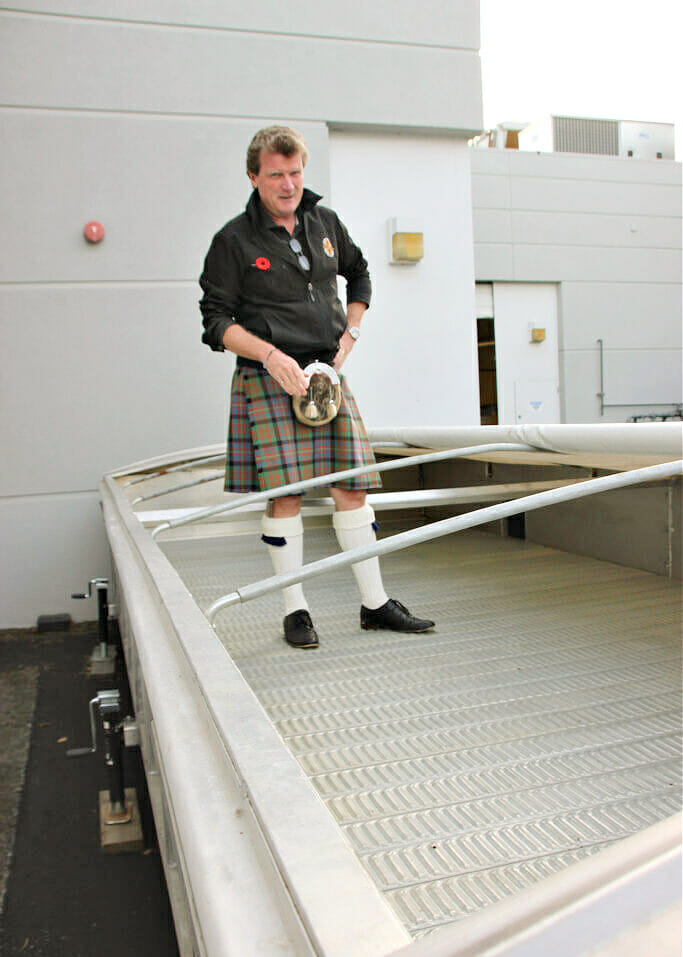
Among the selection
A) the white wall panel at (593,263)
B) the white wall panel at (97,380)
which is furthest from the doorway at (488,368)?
the white wall panel at (97,380)

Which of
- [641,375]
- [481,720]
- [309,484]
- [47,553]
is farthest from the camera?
[641,375]

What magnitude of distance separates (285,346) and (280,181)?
→ 40cm

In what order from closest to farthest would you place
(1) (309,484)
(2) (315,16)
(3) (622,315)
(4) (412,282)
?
(1) (309,484)
(2) (315,16)
(4) (412,282)
(3) (622,315)

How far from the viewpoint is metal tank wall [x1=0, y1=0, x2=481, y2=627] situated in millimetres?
3795

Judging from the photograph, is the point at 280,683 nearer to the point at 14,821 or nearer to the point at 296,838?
the point at 14,821

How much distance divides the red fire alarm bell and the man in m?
2.16

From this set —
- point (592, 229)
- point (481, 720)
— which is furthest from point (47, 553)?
point (592, 229)

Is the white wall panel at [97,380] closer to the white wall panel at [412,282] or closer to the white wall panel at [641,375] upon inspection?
the white wall panel at [412,282]

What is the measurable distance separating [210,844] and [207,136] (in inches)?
162

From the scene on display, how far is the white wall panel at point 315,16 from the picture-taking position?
381 centimetres

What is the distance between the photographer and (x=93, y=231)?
3840mm

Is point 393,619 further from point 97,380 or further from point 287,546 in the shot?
point 97,380

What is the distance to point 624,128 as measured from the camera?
9.44 meters

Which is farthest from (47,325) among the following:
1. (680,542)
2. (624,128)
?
(624,128)
